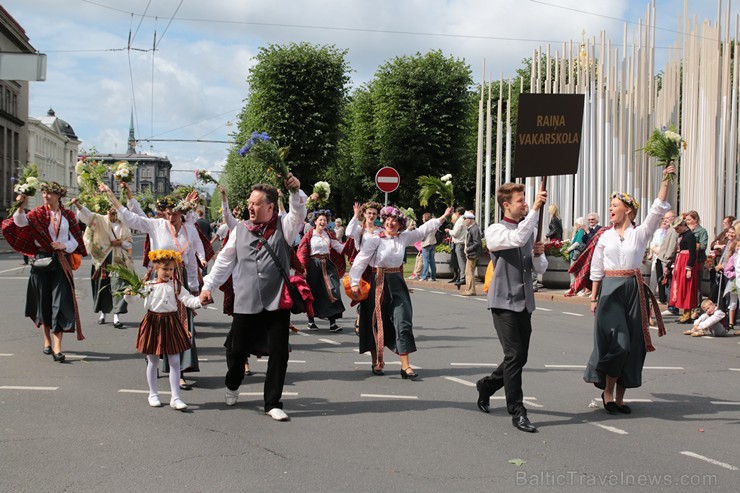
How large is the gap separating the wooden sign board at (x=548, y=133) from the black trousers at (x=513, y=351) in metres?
1.33

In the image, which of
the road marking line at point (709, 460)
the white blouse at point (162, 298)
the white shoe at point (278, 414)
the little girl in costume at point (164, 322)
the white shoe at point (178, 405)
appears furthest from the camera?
the white blouse at point (162, 298)

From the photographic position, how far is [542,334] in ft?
40.5

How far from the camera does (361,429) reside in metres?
6.46

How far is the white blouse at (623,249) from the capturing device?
7.15 m

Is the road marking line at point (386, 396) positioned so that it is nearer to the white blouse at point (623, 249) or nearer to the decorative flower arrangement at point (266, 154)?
the white blouse at point (623, 249)

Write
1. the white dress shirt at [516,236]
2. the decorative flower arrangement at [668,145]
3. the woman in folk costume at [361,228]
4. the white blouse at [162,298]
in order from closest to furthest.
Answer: the white dress shirt at [516,236]
the white blouse at [162,298]
the decorative flower arrangement at [668,145]
the woman in folk costume at [361,228]

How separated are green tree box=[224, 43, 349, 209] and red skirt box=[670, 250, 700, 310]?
2917 cm

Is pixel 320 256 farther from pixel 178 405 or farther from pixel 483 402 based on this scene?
pixel 483 402

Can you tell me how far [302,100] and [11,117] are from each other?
4214 cm

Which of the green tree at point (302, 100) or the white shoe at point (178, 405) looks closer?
the white shoe at point (178, 405)

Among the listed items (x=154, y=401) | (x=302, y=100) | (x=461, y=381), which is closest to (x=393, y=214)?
(x=461, y=381)

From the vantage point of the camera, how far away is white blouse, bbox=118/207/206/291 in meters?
8.57

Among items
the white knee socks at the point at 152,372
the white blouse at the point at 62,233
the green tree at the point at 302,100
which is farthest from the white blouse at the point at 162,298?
the green tree at the point at 302,100

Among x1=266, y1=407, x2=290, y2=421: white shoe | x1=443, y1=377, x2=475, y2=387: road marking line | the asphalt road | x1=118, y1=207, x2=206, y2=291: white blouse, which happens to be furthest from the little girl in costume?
x1=443, y1=377, x2=475, y2=387: road marking line
